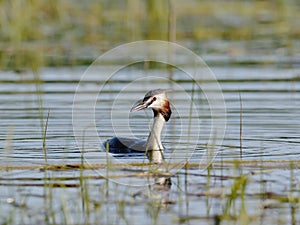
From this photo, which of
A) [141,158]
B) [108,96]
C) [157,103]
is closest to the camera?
[141,158]

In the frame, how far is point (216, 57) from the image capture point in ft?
50.2

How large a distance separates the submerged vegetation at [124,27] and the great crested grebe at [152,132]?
547cm

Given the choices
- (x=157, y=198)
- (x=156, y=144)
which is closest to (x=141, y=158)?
(x=156, y=144)

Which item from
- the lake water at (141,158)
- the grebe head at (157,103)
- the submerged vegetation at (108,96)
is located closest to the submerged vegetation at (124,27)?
the submerged vegetation at (108,96)

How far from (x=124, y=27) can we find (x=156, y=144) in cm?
1066

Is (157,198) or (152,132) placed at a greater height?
(152,132)

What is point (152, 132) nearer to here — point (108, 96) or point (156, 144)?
point (156, 144)

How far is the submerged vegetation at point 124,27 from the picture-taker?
52.1 ft

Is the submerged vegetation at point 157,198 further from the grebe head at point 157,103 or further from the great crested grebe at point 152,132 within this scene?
the grebe head at point 157,103

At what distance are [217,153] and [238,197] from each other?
195 cm

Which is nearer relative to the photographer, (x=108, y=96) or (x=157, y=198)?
(x=157, y=198)

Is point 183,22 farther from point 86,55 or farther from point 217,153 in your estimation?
point 217,153

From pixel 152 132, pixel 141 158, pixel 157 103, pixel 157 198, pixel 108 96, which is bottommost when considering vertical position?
pixel 157 198

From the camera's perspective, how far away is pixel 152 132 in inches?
349
